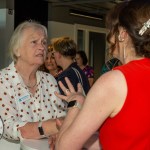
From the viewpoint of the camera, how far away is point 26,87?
243cm

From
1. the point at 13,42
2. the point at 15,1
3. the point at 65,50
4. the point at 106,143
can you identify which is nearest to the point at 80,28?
the point at 15,1

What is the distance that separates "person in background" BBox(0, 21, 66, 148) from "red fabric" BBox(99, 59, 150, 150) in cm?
91

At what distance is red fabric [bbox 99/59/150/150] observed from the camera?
1176mm

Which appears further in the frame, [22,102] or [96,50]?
[96,50]

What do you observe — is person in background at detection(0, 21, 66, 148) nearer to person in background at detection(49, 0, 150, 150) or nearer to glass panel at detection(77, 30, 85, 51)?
person in background at detection(49, 0, 150, 150)

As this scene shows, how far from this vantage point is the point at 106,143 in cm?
124

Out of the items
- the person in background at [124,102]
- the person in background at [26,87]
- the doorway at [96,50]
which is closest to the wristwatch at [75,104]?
the person in background at [124,102]

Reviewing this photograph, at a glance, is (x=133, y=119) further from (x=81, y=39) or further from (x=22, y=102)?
(x=81, y=39)

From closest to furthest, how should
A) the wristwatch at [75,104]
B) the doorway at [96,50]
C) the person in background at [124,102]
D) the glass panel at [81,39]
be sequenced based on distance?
the person in background at [124,102] → the wristwatch at [75,104] → the glass panel at [81,39] → the doorway at [96,50]

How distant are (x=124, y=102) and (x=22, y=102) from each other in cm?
127

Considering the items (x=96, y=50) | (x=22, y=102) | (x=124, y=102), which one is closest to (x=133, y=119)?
(x=124, y=102)

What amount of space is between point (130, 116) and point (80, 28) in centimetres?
945

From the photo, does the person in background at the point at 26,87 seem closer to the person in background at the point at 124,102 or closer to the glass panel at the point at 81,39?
the person in background at the point at 124,102

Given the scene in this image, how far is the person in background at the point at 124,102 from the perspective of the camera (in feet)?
3.82
